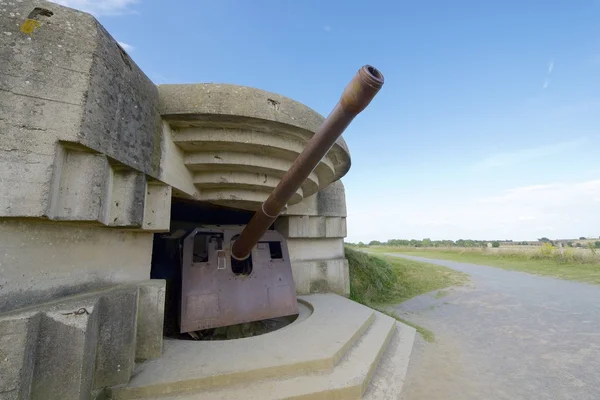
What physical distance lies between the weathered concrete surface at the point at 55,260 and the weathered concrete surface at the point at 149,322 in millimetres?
285

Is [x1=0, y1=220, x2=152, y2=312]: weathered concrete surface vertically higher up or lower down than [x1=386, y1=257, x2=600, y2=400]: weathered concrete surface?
higher up

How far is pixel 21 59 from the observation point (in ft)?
6.77

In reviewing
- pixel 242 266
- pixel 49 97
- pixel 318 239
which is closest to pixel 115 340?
pixel 49 97

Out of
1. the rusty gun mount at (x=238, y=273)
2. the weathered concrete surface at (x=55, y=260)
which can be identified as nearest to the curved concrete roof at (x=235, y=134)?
the rusty gun mount at (x=238, y=273)

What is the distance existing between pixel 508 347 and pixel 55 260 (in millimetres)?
5487

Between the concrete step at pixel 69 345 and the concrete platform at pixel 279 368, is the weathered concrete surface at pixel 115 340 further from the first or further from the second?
the concrete platform at pixel 279 368

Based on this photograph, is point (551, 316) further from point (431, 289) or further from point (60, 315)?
point (60, 315)

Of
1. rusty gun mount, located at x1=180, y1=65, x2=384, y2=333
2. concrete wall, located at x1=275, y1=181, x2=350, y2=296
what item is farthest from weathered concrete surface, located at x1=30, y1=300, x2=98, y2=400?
concrete wall, located at x1=275, y1=181, x2=350, y2=296

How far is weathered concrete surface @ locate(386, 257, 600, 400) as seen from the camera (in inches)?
119

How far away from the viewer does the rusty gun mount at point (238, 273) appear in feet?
12.3

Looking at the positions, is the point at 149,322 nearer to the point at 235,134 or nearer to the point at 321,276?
the point at 235,134

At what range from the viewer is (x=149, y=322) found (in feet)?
9.75

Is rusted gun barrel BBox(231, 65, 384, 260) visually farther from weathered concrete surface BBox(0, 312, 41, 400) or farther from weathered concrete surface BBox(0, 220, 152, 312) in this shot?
weathered concrete surface BBox(0, 312, 41, 400)

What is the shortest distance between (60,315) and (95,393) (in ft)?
2.75
